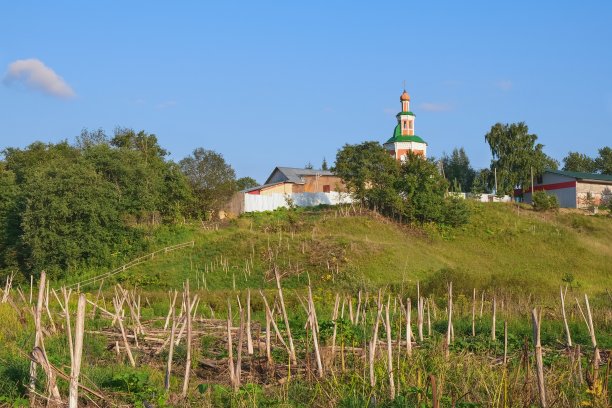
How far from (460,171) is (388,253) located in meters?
31.3

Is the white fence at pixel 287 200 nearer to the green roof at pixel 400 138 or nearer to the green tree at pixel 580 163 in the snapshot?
the green roof at pixel 400 138

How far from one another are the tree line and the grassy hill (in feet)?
6.26

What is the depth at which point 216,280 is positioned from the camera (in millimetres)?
28516

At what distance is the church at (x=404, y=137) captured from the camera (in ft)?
175

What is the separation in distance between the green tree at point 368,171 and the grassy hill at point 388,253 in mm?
1454

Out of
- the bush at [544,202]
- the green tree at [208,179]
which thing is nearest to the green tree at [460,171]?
the bush at [544,202]

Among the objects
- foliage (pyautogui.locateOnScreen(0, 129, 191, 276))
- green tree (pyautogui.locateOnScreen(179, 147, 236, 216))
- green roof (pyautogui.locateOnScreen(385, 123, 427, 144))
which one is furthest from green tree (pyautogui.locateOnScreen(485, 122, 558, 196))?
foliage (pyautogui.locateOnScreen(0, 129, 191, 276))

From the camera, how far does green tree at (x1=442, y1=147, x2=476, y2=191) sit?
6043 cm

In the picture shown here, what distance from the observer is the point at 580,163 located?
228ft

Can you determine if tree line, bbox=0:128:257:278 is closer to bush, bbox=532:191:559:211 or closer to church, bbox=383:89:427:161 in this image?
church, bbox=383:89:427:161

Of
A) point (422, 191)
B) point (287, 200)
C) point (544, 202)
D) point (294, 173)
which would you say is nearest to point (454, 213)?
point (422, 191)

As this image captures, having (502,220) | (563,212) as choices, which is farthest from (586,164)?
(502,220)

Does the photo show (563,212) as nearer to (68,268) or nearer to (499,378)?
(68,268)

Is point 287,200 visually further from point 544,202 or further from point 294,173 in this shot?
point 544,202
